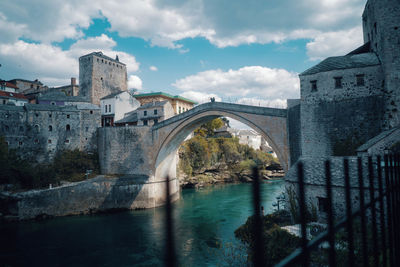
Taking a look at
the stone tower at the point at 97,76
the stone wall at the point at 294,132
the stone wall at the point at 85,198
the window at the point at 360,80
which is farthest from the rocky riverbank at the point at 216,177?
the window at the point at 360,80

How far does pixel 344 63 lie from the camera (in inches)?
586

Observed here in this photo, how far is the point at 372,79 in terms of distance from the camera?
14117 millimetres

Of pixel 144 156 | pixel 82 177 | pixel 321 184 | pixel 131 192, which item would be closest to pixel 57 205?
pixel 82 177

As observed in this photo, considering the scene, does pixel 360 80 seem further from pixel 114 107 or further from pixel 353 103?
pixel 114 107

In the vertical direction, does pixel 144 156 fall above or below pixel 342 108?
below

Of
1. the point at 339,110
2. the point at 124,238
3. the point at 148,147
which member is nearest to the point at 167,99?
the point at 148,147

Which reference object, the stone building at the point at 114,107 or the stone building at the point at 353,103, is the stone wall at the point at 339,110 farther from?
the stone building at the point at 114,107

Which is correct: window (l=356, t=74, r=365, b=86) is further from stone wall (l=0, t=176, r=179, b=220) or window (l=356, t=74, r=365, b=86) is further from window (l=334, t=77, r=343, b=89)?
stone wall (l=0, t=176, r=179, b=220)

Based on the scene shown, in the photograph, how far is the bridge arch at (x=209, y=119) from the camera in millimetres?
18344

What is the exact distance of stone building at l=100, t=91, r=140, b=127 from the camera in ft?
103

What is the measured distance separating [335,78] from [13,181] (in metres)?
26.2

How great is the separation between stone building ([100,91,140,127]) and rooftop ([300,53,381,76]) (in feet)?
74.9

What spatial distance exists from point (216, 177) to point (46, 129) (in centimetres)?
2248

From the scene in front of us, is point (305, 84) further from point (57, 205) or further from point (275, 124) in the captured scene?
point (57, 205)
